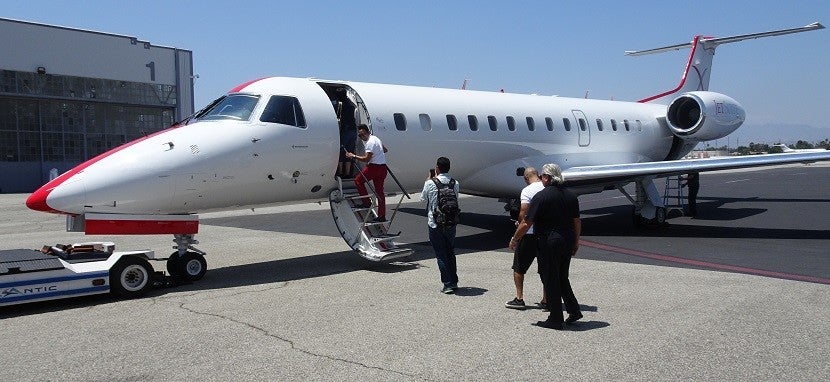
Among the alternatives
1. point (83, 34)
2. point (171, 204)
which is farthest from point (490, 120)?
point (83, 34)

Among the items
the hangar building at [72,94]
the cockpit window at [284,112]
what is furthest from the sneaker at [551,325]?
the hangar building at [72,94]

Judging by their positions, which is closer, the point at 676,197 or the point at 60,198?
the point at 60,198

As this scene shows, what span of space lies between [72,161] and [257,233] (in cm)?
3286

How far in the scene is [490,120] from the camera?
48.8ft

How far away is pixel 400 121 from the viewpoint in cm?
1277

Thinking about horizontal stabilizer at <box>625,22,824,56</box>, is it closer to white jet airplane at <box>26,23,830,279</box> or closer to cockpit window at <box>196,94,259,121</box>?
white jet airplane at <box>26,23,830,279</box>

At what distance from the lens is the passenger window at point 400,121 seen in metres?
12.7

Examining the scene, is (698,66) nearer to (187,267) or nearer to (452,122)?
(452,122)

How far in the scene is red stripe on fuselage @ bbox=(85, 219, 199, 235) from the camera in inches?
350

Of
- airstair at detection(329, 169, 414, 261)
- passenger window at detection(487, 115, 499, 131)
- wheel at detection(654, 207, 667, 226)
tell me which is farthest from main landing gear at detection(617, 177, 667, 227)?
airstair at detection(329, 169, 414, 261)

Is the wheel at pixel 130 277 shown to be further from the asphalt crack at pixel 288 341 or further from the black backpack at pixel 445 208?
the black backpack at pixel 445 208

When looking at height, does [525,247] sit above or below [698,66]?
below

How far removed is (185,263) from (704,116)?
15.2 metres

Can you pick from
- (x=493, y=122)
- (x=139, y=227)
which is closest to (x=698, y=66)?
(x=493, y=122)
